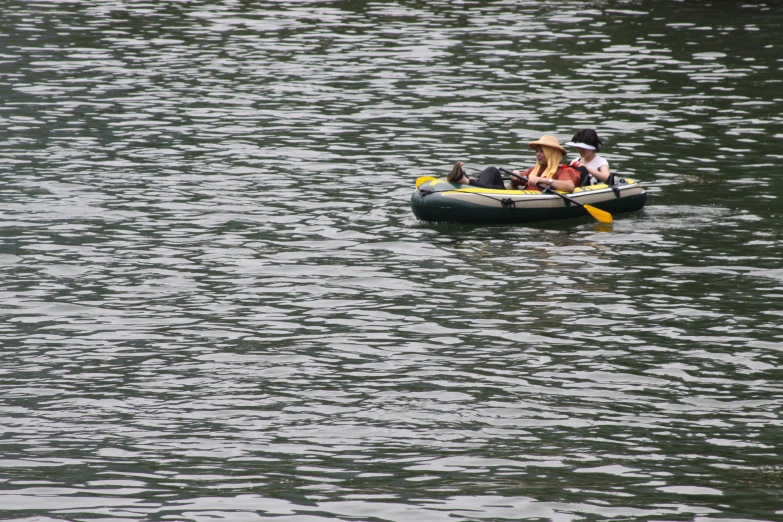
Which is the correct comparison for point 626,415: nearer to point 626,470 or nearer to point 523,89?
point 626,470

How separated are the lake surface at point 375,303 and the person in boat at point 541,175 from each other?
67 centimetres

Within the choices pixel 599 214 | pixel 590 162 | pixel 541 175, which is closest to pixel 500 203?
pixel 541 175

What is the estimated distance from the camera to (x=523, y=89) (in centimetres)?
2730

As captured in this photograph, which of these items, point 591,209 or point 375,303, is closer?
point 375,303

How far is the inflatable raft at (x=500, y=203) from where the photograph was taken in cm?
1680

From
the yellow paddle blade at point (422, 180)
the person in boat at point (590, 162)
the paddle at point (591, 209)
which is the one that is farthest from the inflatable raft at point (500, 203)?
the person in boat at point (590, 162)

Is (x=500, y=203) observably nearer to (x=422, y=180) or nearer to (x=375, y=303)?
(x=422, y=180)

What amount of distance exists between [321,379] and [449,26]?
26132 millimetres

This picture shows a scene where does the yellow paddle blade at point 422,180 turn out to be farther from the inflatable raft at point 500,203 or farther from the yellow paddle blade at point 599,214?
the yellow paddle blade at point 599,214

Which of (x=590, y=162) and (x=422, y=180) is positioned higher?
(x=590, y=162)

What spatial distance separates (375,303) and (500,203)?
3.94 metres

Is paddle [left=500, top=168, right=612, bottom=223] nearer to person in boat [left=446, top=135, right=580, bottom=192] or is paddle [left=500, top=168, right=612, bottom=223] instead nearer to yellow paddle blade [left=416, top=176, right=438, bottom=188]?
person in boat [left=446, top=135, right=580, bottom=192]

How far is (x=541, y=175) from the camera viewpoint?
17.9 m

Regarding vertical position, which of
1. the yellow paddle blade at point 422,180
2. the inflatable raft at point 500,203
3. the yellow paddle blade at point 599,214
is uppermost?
the yellow paddle blade at point 422,180
